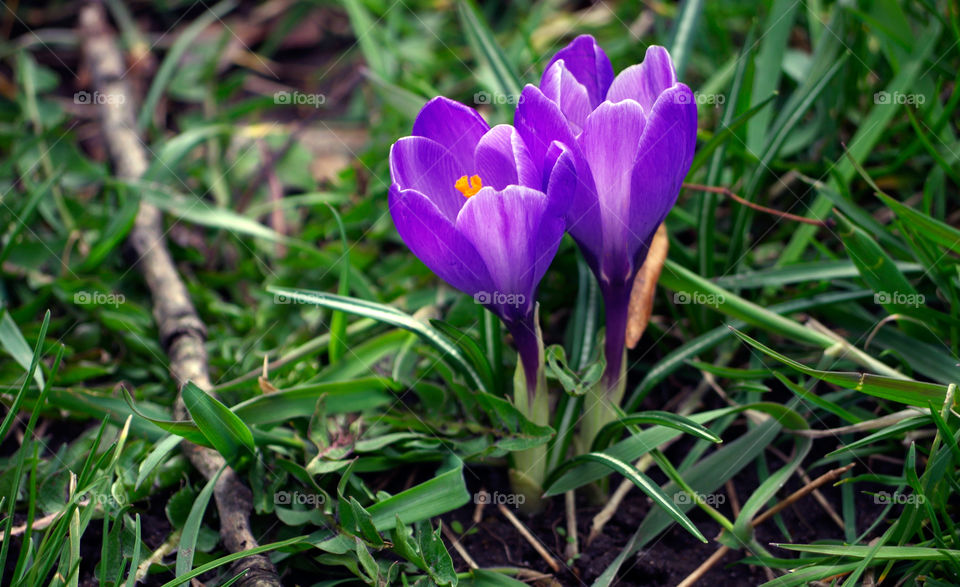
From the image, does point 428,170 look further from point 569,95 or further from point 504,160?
point 569,95

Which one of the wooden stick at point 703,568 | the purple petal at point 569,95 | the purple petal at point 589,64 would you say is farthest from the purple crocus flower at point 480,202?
the wooden stick at point 703,568

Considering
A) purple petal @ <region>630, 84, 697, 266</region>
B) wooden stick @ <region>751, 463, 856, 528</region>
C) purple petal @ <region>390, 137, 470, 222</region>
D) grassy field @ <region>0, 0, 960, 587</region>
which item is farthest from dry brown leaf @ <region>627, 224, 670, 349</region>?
purple petal @ <region>390, 137, 470, 222</region>

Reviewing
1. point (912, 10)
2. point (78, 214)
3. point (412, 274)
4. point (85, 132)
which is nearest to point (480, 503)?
point (412, 274)

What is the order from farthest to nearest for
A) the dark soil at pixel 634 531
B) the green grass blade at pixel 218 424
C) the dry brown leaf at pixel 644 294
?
the dry brown leaf at pixel 644 294
the dark soil at pixel 634 531
the green grass blade at pixel 218 424

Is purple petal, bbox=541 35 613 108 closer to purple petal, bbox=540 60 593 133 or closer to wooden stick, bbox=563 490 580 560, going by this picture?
purple petal, bbox=540 60 593 133

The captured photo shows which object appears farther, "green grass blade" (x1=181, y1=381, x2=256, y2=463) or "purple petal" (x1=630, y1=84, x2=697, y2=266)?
"green grass blade" (x1=181, y1=381, x2=256, y2=463)

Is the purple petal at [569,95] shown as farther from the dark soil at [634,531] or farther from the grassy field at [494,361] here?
the dark soil at [634,531]
